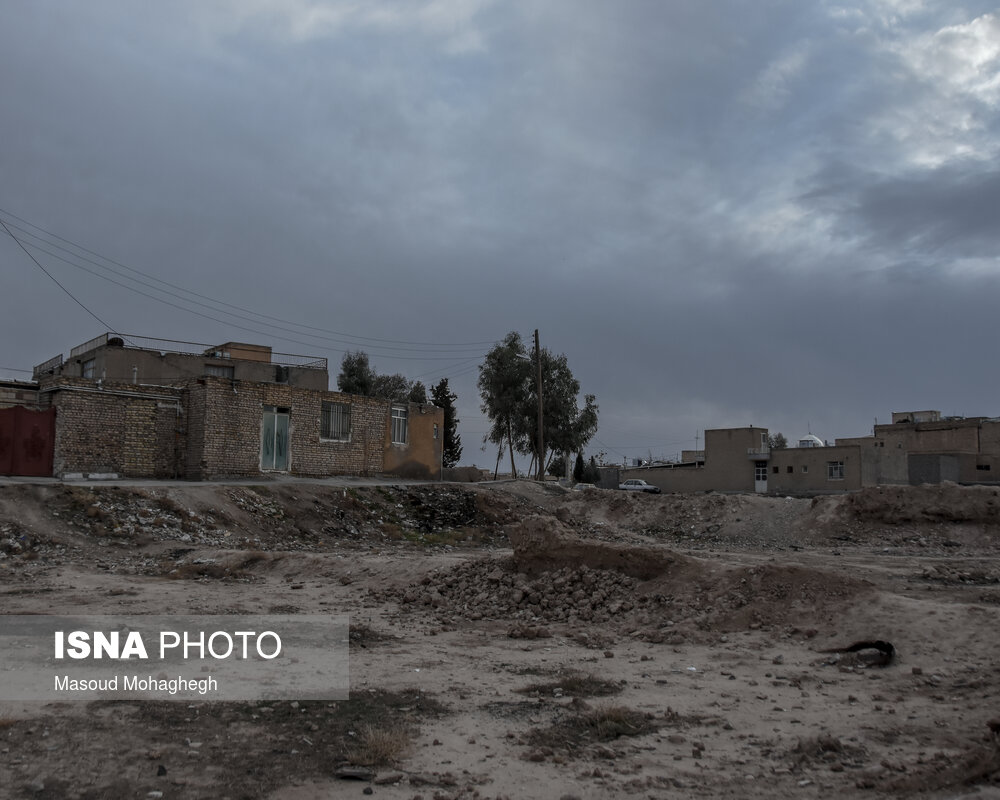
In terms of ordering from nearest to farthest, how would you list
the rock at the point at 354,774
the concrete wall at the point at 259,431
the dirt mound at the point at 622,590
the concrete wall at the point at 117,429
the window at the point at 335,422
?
the rock at the point at 354,774 < the dirt mound at the point at 622,590 < the concrete wall at the point at 117,429 < the concrete wall at the point at 259,431 < the window at the point at 335,422

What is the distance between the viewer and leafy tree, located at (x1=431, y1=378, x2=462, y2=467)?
2179 inches

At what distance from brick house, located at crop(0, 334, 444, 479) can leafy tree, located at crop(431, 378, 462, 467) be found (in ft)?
61.0

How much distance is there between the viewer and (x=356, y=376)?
53219 mm

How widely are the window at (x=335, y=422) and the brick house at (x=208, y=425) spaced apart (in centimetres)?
4

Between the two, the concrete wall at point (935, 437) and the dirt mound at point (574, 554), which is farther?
the concrete wall at point (935, 437)

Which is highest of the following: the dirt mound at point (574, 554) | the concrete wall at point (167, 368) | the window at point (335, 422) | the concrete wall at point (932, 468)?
the concrete wall at point (167, 368)

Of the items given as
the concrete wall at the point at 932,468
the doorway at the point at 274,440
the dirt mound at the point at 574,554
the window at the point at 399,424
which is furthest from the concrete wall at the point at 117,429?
the concrete wall at the point at 932,468

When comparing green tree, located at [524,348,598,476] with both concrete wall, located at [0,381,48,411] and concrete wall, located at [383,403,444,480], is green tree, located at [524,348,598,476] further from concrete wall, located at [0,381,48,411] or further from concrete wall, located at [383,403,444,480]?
concrete wall, located at [0,381,48,411]

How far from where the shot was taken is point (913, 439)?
62.7m

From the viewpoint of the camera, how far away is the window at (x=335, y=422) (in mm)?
31766

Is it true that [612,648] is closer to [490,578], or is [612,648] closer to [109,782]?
[490,578]

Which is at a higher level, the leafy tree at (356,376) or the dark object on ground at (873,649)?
the leafy tree at (356,376)

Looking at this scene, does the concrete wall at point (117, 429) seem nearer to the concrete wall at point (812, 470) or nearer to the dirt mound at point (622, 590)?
the dirt mound at point (622, 590)

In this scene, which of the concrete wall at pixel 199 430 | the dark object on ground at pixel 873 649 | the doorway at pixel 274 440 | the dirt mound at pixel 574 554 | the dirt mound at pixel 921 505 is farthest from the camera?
the doorway at pixel 274 440
